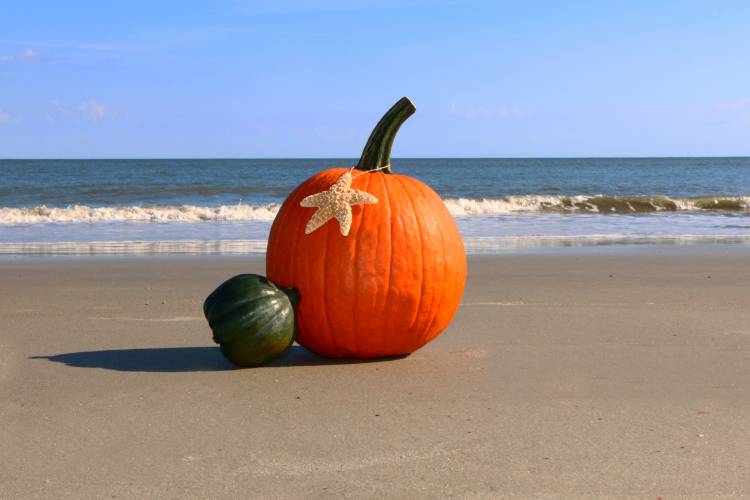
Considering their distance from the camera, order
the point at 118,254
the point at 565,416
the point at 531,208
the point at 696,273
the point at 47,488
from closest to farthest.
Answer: the point at 47,488
the point at 565,416
the point at 696,273
the point at 118,254
the point at 531,208

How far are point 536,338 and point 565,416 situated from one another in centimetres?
181

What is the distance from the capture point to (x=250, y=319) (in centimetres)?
472

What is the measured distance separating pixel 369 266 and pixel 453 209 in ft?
67.1

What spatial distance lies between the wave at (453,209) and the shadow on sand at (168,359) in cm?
1544

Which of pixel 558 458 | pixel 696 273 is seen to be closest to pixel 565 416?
pixel 558 458

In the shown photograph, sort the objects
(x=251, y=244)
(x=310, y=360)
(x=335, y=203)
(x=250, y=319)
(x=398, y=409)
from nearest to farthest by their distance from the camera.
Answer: (x=398, y=409), (x=250, y=319), (x=335, y=203), (x=310, y=360), (x=251, y=244)

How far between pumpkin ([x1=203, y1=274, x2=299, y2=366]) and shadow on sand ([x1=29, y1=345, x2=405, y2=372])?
0.20 metres

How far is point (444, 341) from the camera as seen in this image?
224 inches

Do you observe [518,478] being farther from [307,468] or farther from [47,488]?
[47,488]

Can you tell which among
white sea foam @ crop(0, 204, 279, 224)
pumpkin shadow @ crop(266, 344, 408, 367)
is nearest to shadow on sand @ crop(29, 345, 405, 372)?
pumpkin shadow @ crop(266, 344, 408, 367)

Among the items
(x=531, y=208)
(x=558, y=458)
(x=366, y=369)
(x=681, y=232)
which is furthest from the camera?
(x=531, y=208)

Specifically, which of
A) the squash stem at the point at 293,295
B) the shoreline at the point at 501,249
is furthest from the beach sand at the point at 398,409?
the shoreline at the point at 501,249

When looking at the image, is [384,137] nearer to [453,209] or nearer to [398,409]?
[398,409]

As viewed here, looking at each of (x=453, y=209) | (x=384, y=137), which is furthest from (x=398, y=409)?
(x=453, y=209)
